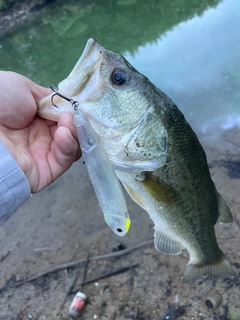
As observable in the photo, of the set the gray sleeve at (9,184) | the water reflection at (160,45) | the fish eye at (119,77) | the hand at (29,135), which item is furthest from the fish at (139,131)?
the water reflection at (160,45)

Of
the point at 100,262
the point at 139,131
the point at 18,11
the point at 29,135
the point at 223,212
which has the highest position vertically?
the point at 29,135

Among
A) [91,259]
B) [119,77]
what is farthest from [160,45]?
[119,77]

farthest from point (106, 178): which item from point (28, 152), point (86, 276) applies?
point (86, 276)

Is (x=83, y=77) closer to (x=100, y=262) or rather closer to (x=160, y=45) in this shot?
(x=100, y=262)

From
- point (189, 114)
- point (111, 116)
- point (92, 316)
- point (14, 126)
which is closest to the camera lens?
point (111, 116)

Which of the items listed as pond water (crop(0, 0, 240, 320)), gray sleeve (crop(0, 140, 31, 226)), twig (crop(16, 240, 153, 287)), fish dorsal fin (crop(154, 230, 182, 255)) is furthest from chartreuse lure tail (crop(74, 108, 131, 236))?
twig (crop(16, 240, 153, 287))

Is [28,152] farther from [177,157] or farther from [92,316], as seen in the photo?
[92,316]
